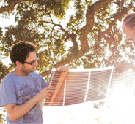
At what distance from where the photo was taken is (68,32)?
1020 cm

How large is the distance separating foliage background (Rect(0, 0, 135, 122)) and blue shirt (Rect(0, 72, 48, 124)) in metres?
6.30

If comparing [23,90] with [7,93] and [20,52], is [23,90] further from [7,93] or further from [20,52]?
[20,52]

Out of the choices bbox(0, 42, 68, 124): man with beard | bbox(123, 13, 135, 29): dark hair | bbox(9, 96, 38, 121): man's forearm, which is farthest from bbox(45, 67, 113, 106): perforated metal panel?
bbox(123, 13, 135, 29): dark hair

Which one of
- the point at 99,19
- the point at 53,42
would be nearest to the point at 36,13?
the point at 53,42

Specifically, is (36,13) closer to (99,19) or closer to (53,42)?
(53,42)

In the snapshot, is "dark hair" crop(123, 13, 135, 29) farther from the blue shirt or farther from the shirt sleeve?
the shirt sleeve

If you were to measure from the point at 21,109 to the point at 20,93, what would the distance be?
0.18 meters

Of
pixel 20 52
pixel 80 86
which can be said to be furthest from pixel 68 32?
pixel 20 52

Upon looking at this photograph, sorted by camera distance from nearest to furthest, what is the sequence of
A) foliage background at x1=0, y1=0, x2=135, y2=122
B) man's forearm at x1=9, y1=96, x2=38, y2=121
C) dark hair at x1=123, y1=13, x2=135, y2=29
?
1. man's forearm at x1=9, y1=96, x2=38, y2=121
2. dark hair at x1=123, y1=13, x2=135, y2=29
3. foliage background at x1=0, y1=0, x2=135, y2=122

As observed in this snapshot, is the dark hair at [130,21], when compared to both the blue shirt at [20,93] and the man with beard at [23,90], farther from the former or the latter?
the blue shirt at [20,93]

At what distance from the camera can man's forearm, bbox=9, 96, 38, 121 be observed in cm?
191

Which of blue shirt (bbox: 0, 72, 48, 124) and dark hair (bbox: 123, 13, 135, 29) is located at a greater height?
dark hair (bbox: 123, 13, 135, 29)

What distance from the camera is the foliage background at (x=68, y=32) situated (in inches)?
338

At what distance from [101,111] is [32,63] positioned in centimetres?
955
